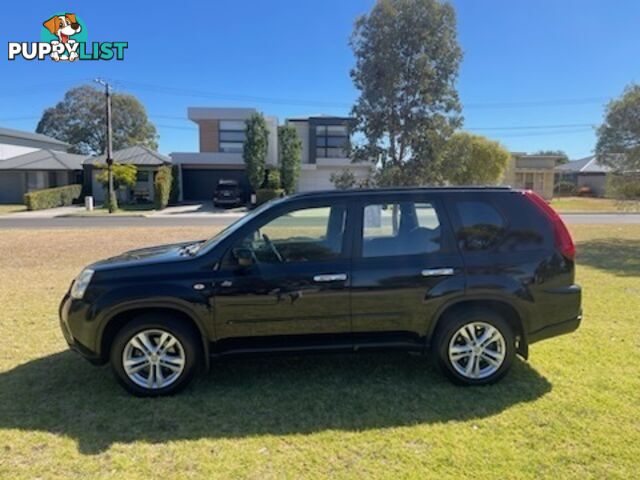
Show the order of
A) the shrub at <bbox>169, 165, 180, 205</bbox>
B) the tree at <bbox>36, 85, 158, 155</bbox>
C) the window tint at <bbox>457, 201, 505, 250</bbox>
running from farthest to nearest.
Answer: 1. the tree at <bbox>36, 85, 158, 155</bbox>
2. the shrub at <bbox>169, 165, 180, 205</bbox>
3. the window tint at <bbox>457, 201, 505, 250</bbox>

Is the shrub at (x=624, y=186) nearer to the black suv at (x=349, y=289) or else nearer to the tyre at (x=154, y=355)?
the black suv at (x=349, y=289)

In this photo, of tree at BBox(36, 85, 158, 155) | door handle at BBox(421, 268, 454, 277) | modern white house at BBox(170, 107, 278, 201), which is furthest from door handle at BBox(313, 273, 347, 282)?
tree at BBox(36, 85, 158, 155)

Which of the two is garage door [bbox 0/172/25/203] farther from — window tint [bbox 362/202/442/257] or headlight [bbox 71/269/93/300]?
window tint [bbox 362/202/442/257]

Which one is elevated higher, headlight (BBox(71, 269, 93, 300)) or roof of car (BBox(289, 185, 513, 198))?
roof of car (BBox(289, 185, 513, 198))

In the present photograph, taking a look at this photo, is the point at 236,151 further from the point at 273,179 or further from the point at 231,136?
the point at 273,179

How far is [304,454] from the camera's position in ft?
9.67

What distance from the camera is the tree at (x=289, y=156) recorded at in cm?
3031

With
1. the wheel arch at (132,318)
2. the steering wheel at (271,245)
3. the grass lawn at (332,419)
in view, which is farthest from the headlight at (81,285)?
the steering wheel at (271,245)

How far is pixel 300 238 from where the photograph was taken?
4.08 m

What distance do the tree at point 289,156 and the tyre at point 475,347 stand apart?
2763 centimetres

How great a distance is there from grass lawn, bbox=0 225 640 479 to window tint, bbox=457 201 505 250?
4.11 ft

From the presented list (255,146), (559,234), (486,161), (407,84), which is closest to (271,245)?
(559,234)

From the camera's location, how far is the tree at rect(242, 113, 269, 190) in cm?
2994

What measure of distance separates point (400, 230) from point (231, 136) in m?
31.6
